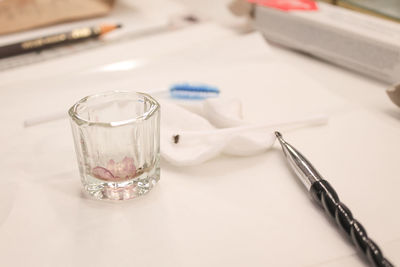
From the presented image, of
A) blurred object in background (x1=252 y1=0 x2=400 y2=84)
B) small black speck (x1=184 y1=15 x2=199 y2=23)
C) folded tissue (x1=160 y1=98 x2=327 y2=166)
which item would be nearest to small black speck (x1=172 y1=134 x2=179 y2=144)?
folded tissue (x1=160 y1=98 x2=327 y2=166)

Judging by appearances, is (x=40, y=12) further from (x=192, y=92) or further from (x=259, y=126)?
(x=259, y=126)

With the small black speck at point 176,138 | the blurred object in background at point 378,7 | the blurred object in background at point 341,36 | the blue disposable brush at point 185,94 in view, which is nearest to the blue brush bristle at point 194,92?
the blue disposable brush at point 185,94

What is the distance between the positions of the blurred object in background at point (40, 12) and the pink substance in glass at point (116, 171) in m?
0.53

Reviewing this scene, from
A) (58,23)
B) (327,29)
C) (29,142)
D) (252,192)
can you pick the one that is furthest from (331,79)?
(58,23)

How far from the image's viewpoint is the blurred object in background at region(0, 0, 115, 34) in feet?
2.41

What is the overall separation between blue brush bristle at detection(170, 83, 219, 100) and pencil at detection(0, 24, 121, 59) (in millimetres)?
300

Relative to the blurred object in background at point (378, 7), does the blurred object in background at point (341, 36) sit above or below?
below

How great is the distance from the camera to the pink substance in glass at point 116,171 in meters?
0.33

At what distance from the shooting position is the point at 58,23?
78 centimetres

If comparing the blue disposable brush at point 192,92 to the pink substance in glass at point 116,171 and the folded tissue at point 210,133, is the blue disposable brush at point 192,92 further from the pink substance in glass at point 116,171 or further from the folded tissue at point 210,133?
the pink substance in glass at point 116,171

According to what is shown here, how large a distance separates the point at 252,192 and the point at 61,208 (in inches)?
6.5

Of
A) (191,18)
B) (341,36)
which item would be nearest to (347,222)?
(341,36)

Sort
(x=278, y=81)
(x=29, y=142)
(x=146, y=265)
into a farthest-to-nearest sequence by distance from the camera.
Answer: (x=278, y=81) → (x=29, y=142) → (x=146, y=265)

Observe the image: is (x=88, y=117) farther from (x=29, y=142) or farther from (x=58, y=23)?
(x=58, y=23)
